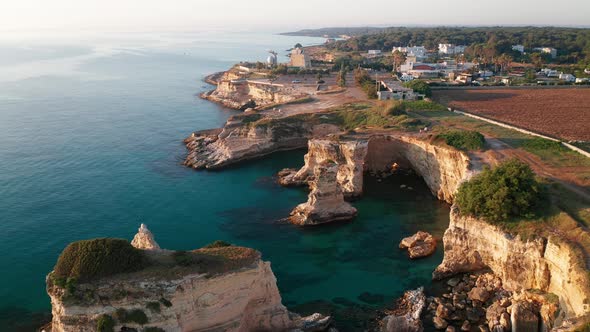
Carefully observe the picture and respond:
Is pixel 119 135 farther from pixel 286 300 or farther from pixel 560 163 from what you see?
pixel 560 163

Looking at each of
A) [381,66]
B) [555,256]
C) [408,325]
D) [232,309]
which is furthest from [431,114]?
[381,66]

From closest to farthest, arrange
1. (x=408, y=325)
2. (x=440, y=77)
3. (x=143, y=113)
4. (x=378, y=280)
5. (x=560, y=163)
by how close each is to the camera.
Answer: (x=408, y=325)
(x=378, y=280)
(x=560, y=163)
(x=143, y=113)
(x=440, y=77)

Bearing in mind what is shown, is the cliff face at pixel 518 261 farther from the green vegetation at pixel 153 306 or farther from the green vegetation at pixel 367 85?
the green vegetation at pixel 367 85

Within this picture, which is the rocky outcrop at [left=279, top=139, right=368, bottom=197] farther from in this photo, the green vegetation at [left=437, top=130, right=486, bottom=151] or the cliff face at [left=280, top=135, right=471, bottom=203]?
the green vegetation at [left=437, top=130, right=486, bottom=151]

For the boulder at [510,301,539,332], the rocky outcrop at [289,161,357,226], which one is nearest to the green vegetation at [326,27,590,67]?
the rocky outcrop at [289,161,357,226]

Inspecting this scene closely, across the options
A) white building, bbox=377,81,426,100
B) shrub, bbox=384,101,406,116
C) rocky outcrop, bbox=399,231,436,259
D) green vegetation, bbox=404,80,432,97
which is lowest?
rocky outcrop, bbox=399,231,436,259

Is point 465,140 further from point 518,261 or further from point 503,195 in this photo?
point 518,261
